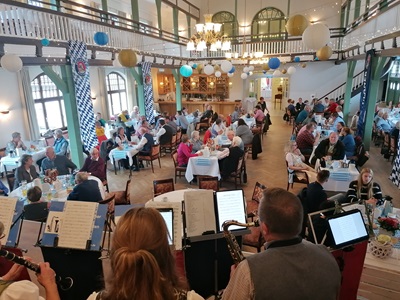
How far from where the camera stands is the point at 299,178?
20.0 feet

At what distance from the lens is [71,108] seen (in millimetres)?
7781

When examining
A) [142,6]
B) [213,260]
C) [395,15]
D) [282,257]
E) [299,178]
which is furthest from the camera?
[142,6]

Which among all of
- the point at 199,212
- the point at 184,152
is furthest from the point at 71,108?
the point at 199,212

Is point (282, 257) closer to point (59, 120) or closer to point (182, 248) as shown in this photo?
point (182, 248)

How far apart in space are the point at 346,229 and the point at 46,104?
36.9 ft

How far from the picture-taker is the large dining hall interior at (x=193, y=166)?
1402 mm

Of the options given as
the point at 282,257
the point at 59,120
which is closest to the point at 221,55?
the point at 59,120

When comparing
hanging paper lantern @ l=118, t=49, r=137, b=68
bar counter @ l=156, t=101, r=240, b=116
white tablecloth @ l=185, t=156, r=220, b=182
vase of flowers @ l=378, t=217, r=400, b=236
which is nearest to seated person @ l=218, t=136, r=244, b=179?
white tablecloth @ l=185, t=156, r=220, b=182

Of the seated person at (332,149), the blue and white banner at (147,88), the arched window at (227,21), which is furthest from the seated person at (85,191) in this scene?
the arched window at (227,21)

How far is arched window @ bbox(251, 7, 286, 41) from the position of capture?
16112 mm

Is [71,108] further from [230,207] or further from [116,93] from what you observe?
[116,93]

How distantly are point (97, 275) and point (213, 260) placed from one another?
1.02 meters

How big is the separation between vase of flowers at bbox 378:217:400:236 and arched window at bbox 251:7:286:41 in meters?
14.4

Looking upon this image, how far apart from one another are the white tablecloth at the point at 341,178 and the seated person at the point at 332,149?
2.92ft
